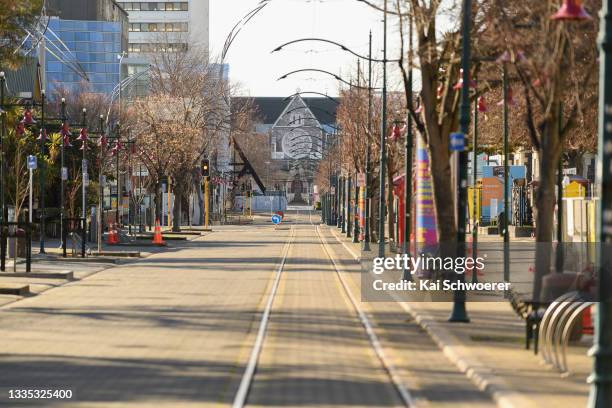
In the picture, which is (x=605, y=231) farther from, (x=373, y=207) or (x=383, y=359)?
(x=373, y=207)

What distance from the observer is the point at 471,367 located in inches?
647

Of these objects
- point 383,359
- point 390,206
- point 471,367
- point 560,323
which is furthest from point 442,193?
point 390,206

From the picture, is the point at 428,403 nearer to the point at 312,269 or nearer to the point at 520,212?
the point at 312,269

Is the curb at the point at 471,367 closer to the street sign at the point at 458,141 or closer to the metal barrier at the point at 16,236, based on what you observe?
the street sign at the point at 458,141

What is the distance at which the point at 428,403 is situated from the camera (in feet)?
45.1

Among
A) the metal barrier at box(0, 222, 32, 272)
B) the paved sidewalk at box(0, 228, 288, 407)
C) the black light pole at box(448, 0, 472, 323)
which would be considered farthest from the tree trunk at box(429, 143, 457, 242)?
the metal barrier at box(0, 222, 32, 272)

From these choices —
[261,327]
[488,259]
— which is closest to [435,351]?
[261,327]

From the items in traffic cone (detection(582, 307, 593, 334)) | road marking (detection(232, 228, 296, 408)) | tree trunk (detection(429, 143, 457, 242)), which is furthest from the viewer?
tree trunk (detection(429, 143, 457, 242))

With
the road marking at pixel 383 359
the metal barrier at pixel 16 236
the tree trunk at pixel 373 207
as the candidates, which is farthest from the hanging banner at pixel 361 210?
the road marking at pixel 383 359

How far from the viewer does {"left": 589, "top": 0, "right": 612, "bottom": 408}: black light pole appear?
1153 cm

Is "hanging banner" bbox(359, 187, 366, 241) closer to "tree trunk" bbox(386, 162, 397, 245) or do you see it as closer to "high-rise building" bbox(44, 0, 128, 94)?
"tree trunk" bbox(386, 162, 397, 245)

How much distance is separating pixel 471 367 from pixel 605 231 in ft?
16.9

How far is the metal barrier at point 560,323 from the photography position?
16.3m

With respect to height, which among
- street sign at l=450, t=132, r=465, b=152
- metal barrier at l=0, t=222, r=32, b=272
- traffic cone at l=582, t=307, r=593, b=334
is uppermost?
street sign at l=450, t=132, r=465, b=152
